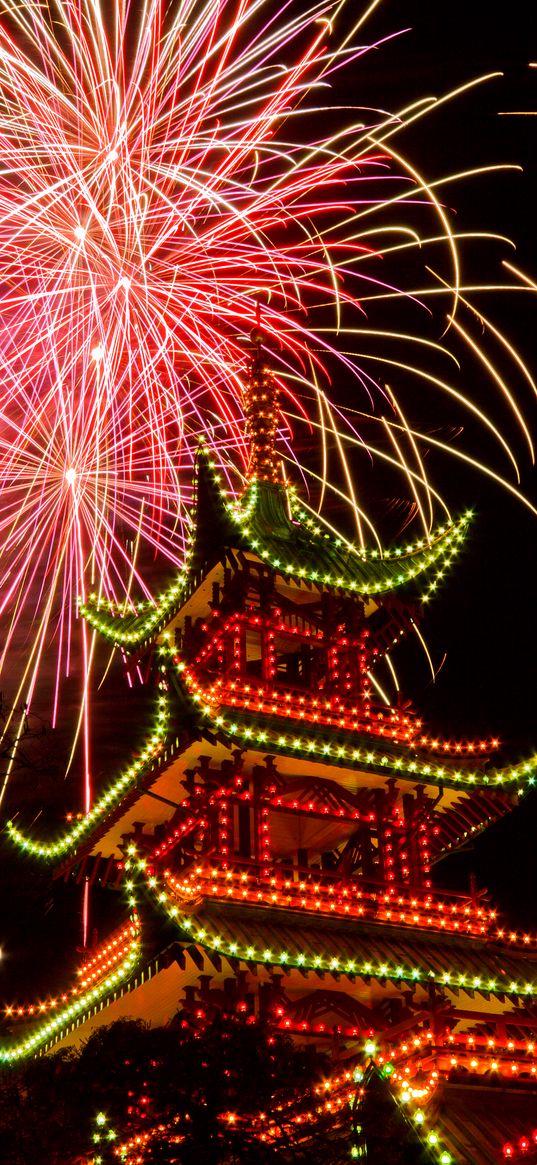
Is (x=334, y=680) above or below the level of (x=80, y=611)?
below

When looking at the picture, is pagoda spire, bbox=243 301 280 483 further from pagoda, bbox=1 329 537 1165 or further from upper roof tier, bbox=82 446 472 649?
upper roof tier, bbox=82 446 472 649

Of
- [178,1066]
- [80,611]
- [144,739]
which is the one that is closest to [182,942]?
[178,1066]

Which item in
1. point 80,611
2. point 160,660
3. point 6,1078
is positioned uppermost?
point 80,611

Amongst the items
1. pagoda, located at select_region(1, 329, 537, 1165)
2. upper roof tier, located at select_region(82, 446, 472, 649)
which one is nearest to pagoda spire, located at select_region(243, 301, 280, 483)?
pagoda, located at select_region(1, 329, 537, 1165)

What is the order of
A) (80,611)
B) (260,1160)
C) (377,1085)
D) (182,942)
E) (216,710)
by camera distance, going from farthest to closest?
(80,611) < (216,710) < (182,942) < (377,1085) < (260,1160)

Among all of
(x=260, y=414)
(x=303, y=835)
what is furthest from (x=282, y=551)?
(x=303, y=835)

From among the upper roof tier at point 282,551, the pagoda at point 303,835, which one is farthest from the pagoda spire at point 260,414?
the upper roof tier at point 282,551

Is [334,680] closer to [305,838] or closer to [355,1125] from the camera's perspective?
[305,838]
